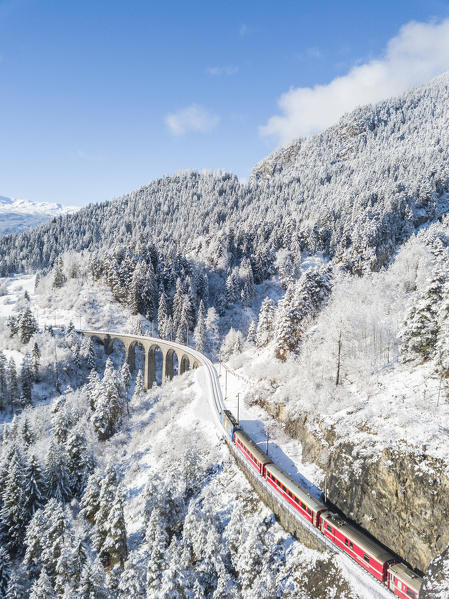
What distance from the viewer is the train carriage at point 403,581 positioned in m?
18.8

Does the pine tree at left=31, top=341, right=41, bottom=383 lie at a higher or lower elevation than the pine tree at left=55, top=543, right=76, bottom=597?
higher

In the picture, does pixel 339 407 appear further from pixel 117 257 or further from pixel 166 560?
pixel 117 257

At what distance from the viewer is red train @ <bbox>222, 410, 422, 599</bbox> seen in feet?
64.6

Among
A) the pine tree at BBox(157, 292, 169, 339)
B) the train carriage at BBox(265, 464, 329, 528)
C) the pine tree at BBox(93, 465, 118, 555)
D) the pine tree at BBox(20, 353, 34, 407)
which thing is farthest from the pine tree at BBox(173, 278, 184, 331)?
the train carriage at BBox(265, 464, 329, 528)

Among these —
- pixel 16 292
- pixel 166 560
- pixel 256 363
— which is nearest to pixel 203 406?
pixel 256 363

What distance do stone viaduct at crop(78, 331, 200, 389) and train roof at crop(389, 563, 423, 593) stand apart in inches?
2001

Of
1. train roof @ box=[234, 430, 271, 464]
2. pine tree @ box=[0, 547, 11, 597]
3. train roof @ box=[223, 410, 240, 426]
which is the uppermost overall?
train roof @ box=[234, 430, 271, 464]

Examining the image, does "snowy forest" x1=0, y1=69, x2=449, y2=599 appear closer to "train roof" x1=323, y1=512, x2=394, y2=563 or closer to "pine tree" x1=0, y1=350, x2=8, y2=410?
"pine tree" x1=0, y1=350, x2=8, y2=410

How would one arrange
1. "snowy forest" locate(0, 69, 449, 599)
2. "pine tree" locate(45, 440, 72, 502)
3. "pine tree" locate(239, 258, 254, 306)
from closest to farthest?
1. "snowy forest" locate(0, 69, 449, 599)
2. "pine tree" locate(45, 440, 72, 502)
3. "pine tree" locate(239, 258, 254, 306)

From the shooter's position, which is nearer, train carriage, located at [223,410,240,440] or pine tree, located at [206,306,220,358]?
train carriage, located at [223,410,240,440]

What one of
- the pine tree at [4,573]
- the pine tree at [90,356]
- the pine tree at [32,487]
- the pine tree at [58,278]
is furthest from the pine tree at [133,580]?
the pine tree at [58,278]

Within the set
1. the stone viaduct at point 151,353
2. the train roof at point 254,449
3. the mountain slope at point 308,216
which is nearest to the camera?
the train roof at point 254,449

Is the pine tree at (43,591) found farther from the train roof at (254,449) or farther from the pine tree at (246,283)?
the pine tree at (246,283)

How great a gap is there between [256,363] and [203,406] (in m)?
11.3
